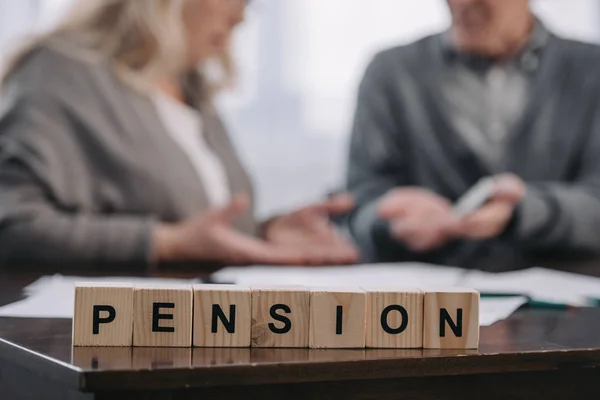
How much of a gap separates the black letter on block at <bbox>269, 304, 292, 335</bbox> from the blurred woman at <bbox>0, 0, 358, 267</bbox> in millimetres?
1238

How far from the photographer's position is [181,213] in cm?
204

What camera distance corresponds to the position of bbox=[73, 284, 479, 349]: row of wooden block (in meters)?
0.76

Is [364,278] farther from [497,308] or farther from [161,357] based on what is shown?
[161,357]

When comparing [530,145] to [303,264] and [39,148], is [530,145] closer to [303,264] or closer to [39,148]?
[303,264]

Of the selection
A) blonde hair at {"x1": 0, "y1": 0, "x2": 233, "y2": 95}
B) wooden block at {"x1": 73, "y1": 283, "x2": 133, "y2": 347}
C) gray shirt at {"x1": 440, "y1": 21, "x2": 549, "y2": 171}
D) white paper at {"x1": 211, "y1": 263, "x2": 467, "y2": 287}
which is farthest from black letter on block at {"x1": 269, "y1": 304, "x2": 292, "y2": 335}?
gray shirt at {"x1": 440, "y1": 21, "x2": 549, "y2": 171}

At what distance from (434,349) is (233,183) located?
1.41 metres

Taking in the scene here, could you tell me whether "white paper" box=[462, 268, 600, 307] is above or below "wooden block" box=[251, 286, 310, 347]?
below

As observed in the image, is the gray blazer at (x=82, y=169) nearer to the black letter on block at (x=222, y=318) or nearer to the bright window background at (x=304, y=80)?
the bright window background at (x=304, y=80)

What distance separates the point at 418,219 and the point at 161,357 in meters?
1.66

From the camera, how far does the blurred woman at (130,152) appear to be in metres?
1.90

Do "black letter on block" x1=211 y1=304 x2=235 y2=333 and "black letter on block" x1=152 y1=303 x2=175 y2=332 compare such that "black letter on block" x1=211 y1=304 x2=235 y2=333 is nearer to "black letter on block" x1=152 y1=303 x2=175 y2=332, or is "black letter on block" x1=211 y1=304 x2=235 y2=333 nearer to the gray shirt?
"black letter on block" x1=152 y1=303 x2=175 y2=332

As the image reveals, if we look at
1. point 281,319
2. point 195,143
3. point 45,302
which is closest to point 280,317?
point 281,319

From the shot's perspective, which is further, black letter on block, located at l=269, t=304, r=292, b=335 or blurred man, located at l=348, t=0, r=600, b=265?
blurred man, located at l=348, t=0, r=600, b=265

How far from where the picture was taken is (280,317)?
0.78 metres
